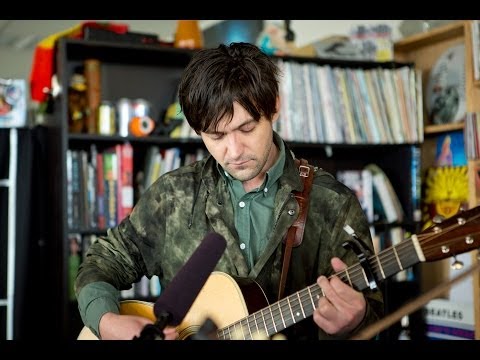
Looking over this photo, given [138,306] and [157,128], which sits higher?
[157,128]

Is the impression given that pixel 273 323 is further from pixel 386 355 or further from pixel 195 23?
pixel 195 23

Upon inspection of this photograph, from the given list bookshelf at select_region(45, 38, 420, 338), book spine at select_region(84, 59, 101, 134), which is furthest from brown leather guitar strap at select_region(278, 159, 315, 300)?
book spine at select_region(84, 59, 101, 134)

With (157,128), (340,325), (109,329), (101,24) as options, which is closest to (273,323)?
(340,325)

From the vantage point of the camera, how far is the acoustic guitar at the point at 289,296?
1.26 meters

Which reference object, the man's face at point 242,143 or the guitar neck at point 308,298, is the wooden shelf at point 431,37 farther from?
A: the guitar neck at point 308,298

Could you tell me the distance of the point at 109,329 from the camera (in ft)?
4.82

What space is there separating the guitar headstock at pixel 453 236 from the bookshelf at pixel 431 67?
1.88m

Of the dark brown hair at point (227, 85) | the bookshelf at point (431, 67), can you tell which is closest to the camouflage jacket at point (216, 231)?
the dark brown hair at point (227, 85)

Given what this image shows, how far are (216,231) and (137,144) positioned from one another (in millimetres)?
1553

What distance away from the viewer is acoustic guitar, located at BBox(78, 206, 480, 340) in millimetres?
1264

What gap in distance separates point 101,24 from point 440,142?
1.75m

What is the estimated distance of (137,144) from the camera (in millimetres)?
3168

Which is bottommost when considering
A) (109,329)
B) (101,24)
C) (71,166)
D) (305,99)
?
(109,329)

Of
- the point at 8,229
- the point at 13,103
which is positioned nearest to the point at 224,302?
the point at 8,229
